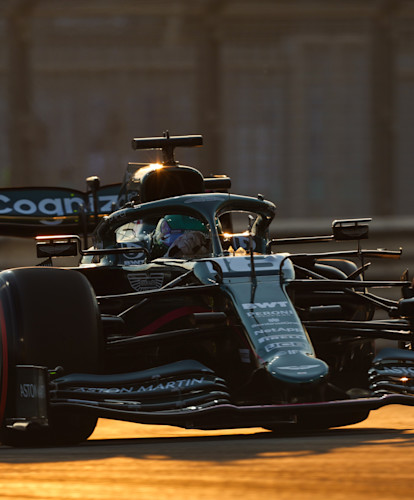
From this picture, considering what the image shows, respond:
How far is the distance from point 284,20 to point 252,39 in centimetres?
63

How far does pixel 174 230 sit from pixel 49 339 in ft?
6.41

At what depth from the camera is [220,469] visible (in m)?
5.60

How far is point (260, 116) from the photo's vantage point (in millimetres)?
18359

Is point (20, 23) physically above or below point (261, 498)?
above

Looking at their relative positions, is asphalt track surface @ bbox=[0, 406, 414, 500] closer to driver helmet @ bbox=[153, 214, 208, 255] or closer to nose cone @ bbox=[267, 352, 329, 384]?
nose cone @ bbox=[267, 352, 329, 384]

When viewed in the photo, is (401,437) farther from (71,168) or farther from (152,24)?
(71,168)

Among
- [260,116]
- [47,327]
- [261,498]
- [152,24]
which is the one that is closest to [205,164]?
[152,24]

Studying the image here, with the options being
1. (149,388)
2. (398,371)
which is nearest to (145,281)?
(149,388)

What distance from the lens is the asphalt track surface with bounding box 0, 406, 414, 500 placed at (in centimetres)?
504

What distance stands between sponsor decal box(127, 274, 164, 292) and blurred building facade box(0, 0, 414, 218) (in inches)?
201

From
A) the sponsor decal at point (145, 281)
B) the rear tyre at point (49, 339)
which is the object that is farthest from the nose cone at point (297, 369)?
the sponsor decal at point (145, 281)

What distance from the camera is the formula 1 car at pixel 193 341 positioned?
23.6 ft

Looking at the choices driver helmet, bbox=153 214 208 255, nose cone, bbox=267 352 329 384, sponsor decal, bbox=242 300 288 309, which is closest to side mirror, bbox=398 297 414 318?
sponsor decal, bbox=242 300 288 309

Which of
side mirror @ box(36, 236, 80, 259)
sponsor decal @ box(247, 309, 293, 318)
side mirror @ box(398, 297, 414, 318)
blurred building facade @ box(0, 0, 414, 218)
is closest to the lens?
sponsor decal @ box(247, 309, 293, 318)
